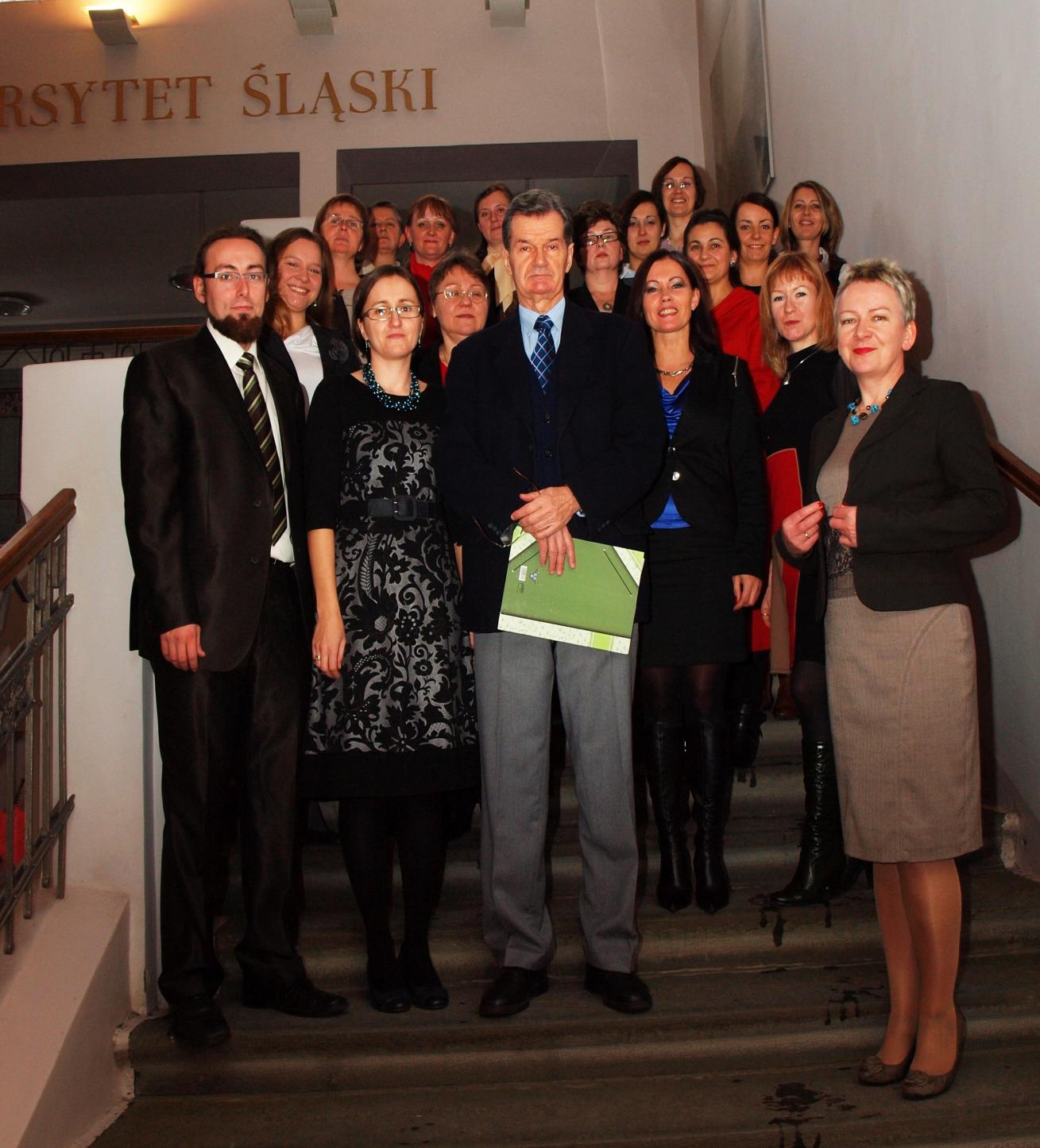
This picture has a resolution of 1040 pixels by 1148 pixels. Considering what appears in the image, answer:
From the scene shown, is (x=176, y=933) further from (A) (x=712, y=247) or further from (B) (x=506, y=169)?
(B) (x=506, y=169)

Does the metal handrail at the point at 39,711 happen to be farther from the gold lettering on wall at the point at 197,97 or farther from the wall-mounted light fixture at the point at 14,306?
the wall-mounted light fixture at the point at 14,306

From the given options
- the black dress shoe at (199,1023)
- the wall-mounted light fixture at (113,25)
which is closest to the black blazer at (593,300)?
the black dress shoe at (199,1023)

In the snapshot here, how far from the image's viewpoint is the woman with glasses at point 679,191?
4.70m

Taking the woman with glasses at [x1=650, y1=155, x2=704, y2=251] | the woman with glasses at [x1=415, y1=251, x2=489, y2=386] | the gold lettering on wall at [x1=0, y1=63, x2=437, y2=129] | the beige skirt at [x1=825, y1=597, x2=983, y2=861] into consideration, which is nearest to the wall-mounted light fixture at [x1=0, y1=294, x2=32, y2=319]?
the gold lettering on wall at [x1=0, y1=63, x2=437, y2=129]

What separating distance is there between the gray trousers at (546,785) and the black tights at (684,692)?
0.36 meters

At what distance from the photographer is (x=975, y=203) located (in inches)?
132

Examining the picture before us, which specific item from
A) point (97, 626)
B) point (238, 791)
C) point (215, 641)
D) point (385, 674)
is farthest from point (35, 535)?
Result: point (385, 674)

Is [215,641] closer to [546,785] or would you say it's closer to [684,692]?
[546,785]

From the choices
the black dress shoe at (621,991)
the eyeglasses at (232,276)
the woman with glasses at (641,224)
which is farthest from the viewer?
the woman with glasses at (641,224)

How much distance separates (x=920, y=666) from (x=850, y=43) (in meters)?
3.30

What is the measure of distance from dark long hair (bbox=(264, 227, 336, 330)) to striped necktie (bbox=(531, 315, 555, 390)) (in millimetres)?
1022

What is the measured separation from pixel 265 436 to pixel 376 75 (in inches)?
233

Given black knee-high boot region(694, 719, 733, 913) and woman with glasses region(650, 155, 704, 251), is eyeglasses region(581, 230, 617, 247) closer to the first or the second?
woman with glasses region(650, 155, 704, 251)

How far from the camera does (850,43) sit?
461cm
